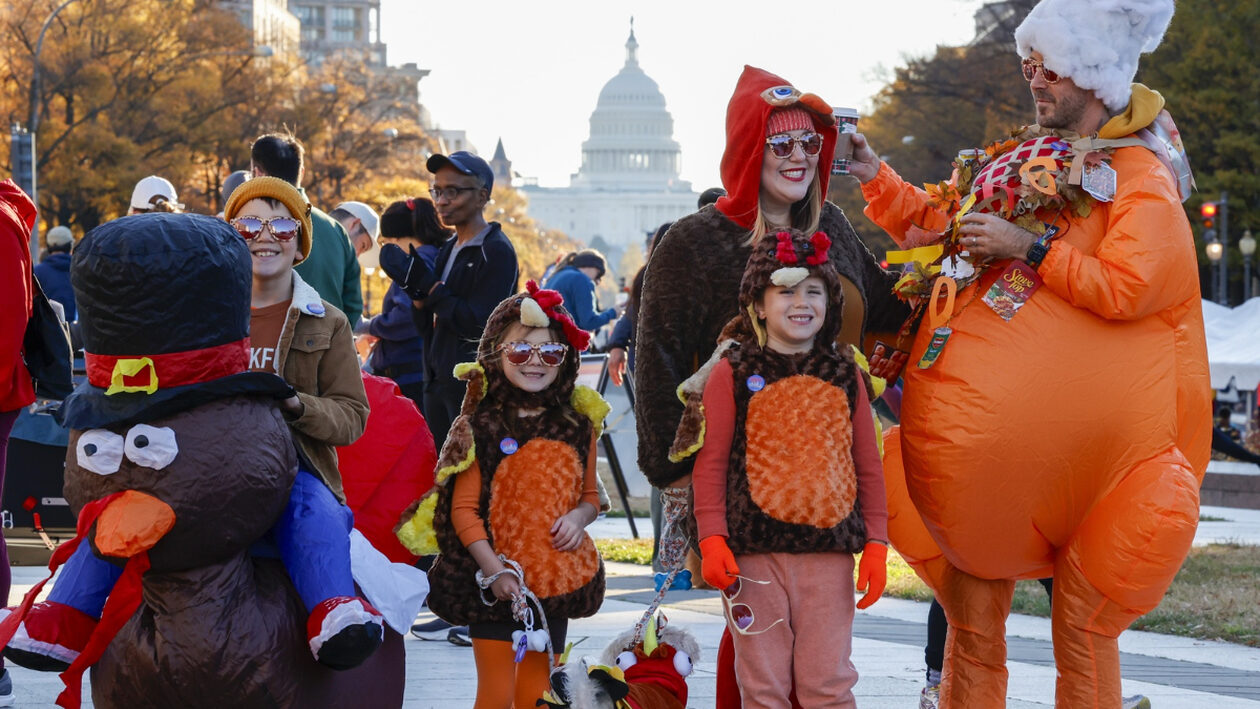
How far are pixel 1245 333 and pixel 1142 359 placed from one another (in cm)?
2193

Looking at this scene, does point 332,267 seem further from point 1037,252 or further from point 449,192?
point 1037,252

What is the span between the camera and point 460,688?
19.9 ft

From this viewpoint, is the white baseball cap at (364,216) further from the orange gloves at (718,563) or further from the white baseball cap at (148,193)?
the orange gloves at (718,563)

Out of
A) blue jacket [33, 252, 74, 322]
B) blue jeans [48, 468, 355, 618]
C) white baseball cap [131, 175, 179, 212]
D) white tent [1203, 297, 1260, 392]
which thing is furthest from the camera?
white tent [1203, 297, 1260, 392]

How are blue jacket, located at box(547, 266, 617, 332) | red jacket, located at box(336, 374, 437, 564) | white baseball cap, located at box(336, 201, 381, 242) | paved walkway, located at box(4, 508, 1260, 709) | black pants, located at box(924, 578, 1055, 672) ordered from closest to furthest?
red jacket, located at box(336, 374, 437, 564), black pants, located at box(924, 578, 1055, 672), paved walkway, located at box(4, 508, 1260, 709), white baseball cap, located at box(336, 201, 381, 242), blue jacket, located at box(547, 266, 617, 332)

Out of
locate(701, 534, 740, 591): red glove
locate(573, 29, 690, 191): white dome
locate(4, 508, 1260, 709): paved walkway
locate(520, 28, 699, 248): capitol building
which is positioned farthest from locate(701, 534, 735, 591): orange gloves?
locate(573, 29, 690, 191): white dome

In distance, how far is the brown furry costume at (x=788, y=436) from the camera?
4.51 m

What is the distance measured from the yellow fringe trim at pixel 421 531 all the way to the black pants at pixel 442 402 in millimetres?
2207

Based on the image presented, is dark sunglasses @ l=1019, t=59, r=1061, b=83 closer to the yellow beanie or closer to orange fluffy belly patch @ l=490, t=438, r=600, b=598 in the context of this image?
orange fluffy belly patch @ l=490, t=438, r=600, b=598

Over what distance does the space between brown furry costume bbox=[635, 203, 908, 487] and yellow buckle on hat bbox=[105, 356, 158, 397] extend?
5.22 feet

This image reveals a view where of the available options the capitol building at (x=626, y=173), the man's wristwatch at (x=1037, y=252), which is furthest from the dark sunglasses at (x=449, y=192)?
the capitol building at (x=626, y=173)

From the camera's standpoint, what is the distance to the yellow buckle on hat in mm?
3578

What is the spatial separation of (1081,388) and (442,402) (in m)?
3.32

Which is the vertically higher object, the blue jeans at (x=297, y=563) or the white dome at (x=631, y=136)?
the blue jeans at (x=297, y=563)
